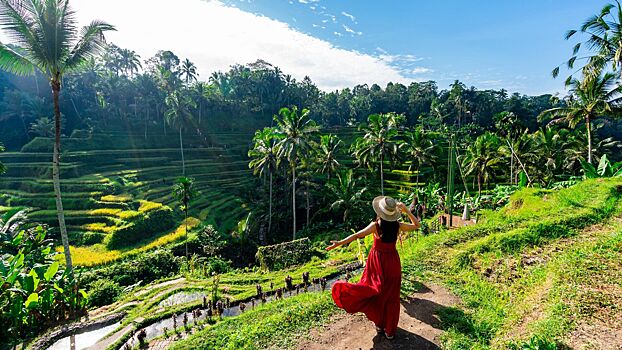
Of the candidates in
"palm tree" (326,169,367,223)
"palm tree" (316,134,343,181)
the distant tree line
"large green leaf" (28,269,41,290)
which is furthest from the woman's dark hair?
the distant tree line

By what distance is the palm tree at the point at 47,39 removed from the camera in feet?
30.2

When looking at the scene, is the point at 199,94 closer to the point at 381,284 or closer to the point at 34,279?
the point at 34,279

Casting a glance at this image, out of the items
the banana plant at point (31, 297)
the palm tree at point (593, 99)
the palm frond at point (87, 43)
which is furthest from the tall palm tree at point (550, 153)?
the banana plant at point (31, 297)

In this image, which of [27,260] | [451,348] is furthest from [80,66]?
[451,348]

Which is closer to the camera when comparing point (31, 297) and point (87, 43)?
point (31, 297)

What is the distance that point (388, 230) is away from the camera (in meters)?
4.30

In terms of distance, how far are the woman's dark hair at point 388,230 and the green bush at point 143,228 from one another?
73.9 ft

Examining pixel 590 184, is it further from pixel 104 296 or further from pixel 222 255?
pixel 222 255

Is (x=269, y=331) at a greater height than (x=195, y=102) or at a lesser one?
lesser

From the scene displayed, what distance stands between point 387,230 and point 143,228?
23.6 metres

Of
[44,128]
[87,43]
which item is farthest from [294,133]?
[44,128]

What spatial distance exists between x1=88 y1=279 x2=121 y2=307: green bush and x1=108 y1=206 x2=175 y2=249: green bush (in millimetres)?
7615

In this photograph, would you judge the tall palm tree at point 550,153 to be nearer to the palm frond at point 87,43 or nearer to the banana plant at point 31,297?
the palm frond at point 87,43

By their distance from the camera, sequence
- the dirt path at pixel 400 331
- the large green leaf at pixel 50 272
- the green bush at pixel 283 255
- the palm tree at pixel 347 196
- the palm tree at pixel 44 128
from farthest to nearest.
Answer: the palm tree at pixel 44 128 < the palm tree at pixel 347 196 < the green bush at pixel 283 255 < the large green leaf at pixel 50 272 < the dirt path at pixel 400 331
